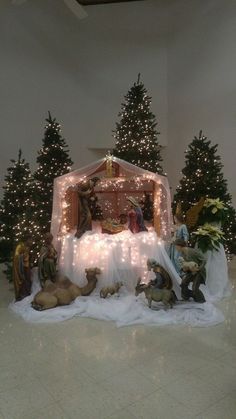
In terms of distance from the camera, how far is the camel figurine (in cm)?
439

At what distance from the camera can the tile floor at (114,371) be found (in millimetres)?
2578

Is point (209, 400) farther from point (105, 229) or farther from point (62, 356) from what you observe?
point (105, 229)

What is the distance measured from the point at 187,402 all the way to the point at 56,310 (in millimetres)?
2243

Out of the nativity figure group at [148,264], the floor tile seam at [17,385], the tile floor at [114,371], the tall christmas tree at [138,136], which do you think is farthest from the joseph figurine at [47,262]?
the tall christmas tree at [138,136]

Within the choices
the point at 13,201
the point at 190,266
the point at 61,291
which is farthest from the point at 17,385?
the point at 13,201

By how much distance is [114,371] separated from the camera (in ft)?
10.1

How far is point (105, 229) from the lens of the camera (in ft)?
18.0

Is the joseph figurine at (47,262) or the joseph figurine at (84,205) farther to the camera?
the joseph figurine at (84,205)

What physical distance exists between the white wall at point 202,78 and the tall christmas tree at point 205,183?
1.79 m

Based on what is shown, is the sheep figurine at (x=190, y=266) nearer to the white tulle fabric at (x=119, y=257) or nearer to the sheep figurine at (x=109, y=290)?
the white tulle fabric at (x=119, y=257)

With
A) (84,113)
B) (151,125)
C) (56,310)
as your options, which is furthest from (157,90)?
(56,310)

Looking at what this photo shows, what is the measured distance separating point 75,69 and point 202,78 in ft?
11.6

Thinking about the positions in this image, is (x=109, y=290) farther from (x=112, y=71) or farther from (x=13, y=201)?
(x=112, y=71)

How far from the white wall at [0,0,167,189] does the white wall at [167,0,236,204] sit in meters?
0.42
